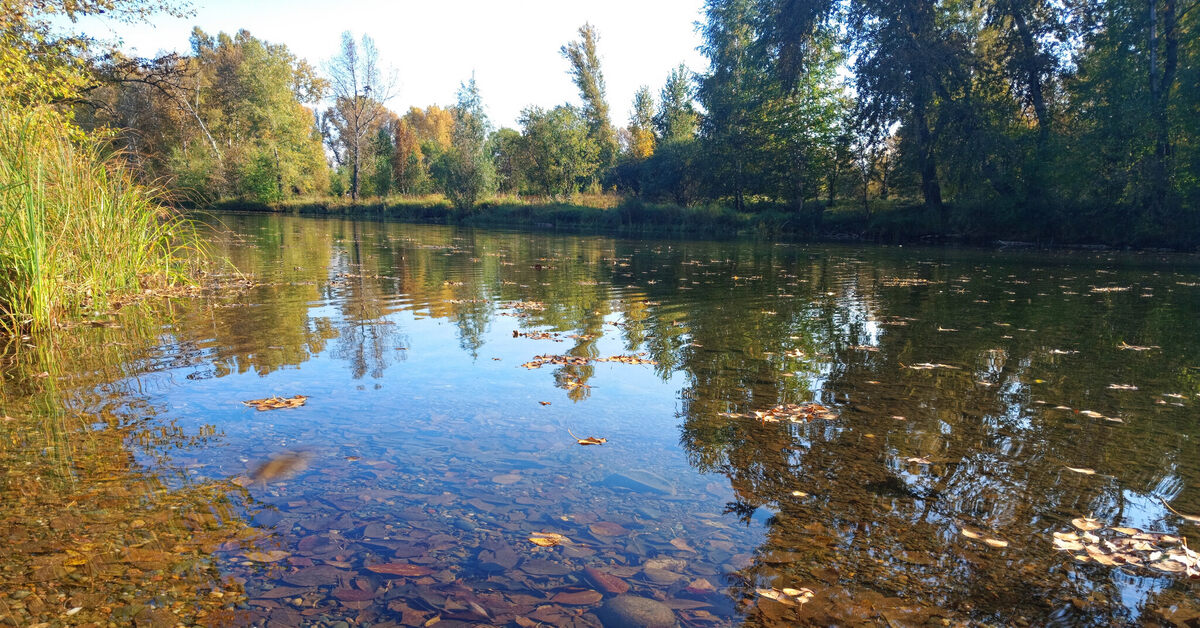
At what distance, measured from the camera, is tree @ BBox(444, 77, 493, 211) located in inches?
1777

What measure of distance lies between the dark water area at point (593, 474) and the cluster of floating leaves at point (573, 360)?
6 cm

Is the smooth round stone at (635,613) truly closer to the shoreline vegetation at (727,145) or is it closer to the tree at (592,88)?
the shoreline vegetation at (727,145)

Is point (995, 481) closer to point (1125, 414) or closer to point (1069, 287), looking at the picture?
point (1125, 414)

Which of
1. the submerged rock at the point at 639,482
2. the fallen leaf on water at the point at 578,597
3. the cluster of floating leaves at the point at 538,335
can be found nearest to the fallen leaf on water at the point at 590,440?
the submerged rock at the point at 639,482

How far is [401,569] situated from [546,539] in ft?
2.29

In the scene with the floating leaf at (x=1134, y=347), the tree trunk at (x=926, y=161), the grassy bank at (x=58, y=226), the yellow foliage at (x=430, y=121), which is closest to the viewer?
the grassy bank at (x=58, y=226)

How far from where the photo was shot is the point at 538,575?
2809 mm

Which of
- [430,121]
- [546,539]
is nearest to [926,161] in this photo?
[546,539]

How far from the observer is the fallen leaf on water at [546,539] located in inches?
121

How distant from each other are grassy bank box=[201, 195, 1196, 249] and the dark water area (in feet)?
64.1

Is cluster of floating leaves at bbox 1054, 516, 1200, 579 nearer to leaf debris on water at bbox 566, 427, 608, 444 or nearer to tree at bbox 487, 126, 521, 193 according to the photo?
leaf debris on water at bbox 566, 427, 608, 444

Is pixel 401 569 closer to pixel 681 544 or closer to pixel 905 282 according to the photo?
pixel 681 544

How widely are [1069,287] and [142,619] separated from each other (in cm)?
1643

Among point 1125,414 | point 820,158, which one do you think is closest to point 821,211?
point 820,158
